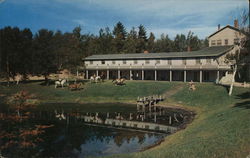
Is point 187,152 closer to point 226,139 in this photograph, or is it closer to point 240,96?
point 226,139

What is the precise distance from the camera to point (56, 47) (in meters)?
42.4

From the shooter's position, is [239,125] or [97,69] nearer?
[239,125]

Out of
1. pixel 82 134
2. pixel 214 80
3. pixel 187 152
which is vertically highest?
pixel 214 80

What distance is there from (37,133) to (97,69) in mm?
33474

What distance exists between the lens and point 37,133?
1709cm

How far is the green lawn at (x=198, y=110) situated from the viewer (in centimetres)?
994

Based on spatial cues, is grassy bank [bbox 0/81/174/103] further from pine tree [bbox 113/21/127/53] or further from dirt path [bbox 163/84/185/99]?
pine tree [bbox 113/21/127/53]

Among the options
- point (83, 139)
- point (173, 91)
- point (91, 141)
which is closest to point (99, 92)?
point (173, 91)

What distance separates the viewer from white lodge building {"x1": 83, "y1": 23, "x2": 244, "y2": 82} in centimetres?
3928

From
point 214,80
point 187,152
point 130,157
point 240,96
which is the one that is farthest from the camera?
point 214,80

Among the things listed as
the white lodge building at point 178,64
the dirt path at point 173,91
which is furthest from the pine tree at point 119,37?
the dirt path at point 173,91

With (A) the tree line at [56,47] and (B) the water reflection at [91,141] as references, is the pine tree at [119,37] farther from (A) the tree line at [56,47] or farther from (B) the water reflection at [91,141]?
(B) the water reflection at [91,141]

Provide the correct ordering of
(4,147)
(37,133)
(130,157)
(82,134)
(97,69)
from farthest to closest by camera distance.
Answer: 1. (97,69)
2. (82,134)
3. (37,133)
4. (4,147)
5. (130,157)

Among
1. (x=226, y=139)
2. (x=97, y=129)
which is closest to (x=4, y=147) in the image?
(x=97, y=129)
